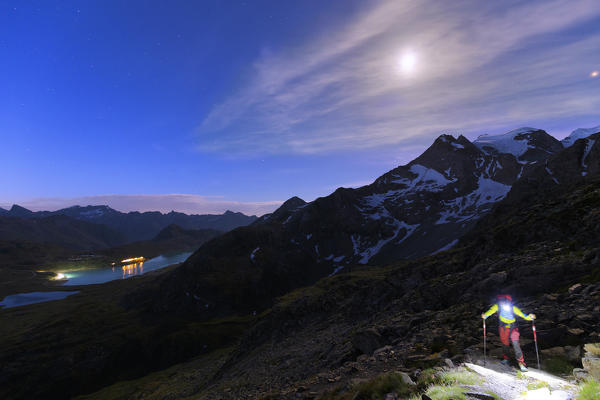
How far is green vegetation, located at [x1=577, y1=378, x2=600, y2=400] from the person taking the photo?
22.8 feet

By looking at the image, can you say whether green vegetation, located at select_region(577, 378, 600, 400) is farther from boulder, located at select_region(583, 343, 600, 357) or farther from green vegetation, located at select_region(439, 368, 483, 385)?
green vegetation, located at select_region(439, 368, 483, 385)

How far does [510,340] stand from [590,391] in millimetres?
4361

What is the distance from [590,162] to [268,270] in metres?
161

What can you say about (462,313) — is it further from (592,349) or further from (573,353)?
(592,349)

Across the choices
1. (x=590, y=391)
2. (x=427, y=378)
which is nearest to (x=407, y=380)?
(x=427, y=378)

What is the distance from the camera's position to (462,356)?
1110 cm

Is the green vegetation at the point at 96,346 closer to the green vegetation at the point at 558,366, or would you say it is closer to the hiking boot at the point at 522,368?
the hiking boot at the point at 522,368

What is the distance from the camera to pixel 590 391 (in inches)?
277

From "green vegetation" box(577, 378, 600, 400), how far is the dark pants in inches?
114

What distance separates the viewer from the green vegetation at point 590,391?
6.95 metres

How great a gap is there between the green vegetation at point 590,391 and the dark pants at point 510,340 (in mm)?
2894

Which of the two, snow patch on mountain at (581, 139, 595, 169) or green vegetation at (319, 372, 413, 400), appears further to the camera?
snow patch on mountain at (581, 139, 595, 169)

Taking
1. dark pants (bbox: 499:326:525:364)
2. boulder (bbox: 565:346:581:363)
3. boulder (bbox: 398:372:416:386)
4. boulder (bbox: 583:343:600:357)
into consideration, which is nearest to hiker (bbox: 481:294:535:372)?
dark pants (bbox: 499:326:525:364)

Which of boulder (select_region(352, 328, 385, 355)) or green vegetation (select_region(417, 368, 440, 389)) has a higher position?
green vegetation (select_region(417, 368, 440, 389))
